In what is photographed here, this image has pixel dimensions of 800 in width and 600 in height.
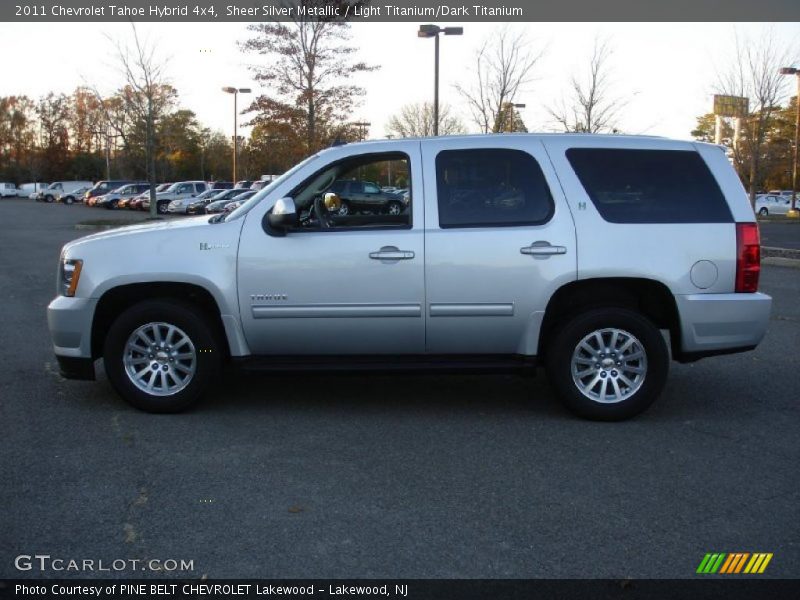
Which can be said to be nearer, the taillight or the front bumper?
the taillight

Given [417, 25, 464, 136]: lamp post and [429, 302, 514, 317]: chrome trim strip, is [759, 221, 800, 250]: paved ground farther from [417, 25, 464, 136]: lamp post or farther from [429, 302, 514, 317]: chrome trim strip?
[429, 302, 514, 317]: chrome trim strip

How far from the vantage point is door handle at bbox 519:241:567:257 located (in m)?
5.93

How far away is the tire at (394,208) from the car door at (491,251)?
29cm

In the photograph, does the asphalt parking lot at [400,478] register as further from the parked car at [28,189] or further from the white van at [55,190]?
the parked car at [28,189]

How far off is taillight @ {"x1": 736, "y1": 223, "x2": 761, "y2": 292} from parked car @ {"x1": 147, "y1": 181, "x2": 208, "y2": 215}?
152 ft

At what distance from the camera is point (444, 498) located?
453 cm

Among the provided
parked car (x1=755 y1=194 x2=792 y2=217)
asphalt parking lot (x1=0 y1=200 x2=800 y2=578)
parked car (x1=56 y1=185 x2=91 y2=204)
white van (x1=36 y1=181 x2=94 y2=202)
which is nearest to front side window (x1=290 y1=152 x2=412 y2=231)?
asphalt parking lot (x1=0 y1=200 x2=800 y2=578)

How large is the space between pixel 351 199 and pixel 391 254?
787mm

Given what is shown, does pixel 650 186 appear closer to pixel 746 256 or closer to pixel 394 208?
pixel 746 256

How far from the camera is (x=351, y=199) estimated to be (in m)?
6.52

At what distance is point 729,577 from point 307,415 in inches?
131

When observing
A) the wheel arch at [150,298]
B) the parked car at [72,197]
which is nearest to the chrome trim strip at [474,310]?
the wheel arch at [150,298]

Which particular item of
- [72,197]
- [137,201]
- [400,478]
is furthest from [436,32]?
[72,197]
